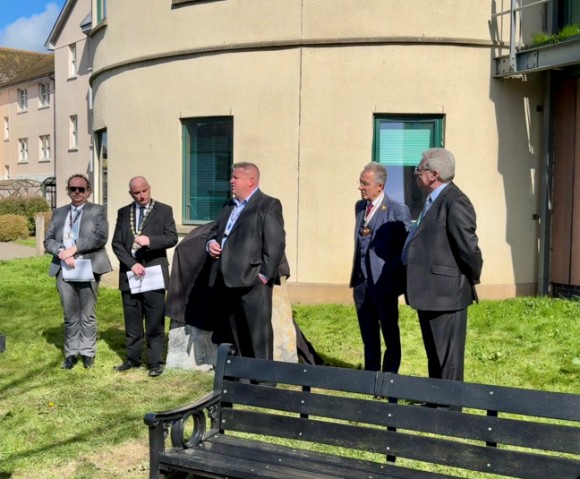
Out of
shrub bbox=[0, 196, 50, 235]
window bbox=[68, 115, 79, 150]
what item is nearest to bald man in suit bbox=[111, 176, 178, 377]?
window bbox=[68, 115, 79, 150]

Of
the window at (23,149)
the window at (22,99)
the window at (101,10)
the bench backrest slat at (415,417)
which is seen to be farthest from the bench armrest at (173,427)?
the window at (22,99)

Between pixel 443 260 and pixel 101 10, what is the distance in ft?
36.0

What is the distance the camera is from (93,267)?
25.2ft

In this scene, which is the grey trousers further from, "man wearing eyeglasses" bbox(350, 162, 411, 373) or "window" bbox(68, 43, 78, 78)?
"window" bbox(68, 43, 78, 78)

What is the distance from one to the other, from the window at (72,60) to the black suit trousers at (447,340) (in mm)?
28664

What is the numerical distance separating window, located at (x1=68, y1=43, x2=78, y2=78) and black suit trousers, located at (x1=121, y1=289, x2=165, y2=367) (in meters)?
26.1

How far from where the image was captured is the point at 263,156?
1127cm

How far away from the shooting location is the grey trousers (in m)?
7.80

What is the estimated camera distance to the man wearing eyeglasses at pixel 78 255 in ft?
25.0

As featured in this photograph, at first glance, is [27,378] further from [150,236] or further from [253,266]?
[253,266]

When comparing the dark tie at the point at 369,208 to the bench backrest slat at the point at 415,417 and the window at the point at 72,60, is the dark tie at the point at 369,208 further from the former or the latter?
the window at the point at 72,60

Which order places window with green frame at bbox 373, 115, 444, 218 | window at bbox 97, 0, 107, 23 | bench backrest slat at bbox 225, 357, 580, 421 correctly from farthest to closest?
window at bbox 97, 0, 107, 23 < window with green frame at bbox 373, 115, 444, 218 < bench backrest slat at bbox 225, 357, 580, 421

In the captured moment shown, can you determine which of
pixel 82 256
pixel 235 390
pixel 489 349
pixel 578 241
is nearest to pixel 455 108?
pixel 578 241

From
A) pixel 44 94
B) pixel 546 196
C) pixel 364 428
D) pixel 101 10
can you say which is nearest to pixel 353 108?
pixel 546 196
